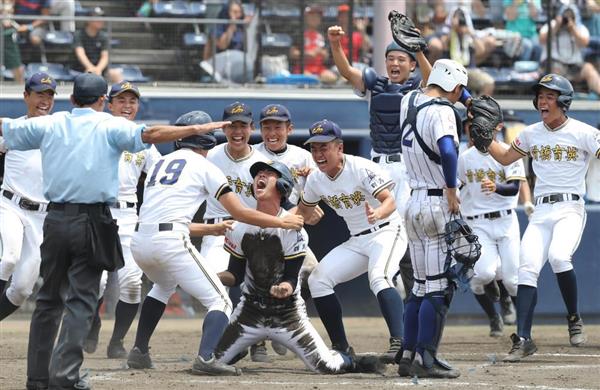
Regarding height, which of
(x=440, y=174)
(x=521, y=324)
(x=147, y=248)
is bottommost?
(x=521, y=324)

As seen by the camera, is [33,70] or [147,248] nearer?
[147,248]

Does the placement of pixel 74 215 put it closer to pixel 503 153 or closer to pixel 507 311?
pixel 503 153

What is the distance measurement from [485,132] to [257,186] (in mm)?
1512

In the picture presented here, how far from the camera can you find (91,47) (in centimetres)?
1327

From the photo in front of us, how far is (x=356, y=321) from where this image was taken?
12.6m

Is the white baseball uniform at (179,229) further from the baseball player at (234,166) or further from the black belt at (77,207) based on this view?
the baseball player at (234,166)

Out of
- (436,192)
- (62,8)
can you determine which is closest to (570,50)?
(62,8)

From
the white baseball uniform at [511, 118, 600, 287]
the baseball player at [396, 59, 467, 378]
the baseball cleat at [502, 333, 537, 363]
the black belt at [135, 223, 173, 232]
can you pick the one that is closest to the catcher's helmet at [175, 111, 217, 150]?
the black belt at [135, 223, 173, 232]

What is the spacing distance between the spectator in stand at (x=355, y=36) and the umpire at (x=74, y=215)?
23.2 ft

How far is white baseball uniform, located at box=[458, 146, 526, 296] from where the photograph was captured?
1064 centimetres

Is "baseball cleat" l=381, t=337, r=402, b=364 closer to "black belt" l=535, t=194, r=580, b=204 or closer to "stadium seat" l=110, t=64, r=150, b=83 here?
"black belt" l=535, t=194, r=580, b=204

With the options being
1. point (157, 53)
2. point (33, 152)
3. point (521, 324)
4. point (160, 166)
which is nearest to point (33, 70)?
point (157, 53)

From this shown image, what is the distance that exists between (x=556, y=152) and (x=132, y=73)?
5724mm

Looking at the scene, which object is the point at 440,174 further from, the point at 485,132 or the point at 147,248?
the point at 147,248
